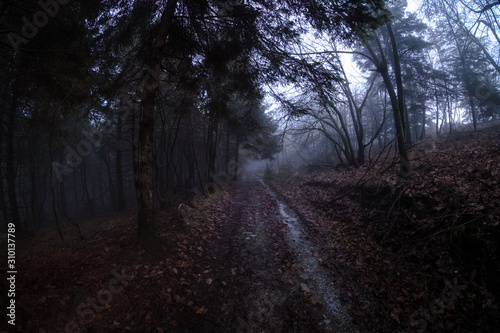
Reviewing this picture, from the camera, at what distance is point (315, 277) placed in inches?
197

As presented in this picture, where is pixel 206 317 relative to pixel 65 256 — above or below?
below

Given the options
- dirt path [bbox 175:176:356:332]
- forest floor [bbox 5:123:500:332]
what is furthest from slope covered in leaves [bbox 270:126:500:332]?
dirt path [bbox 175:176:356:332]

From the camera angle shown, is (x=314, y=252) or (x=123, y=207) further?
(x=123, y=207)

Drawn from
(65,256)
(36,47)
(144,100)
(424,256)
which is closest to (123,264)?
(65,256)

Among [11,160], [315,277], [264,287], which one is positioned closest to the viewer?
[264,287]

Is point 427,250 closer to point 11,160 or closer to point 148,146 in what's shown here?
point 148,146

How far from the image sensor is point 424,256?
467 centimetres

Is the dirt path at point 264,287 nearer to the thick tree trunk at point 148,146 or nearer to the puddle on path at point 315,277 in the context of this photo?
the puddle on path at point 315,277

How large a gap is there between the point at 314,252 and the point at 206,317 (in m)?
3.58

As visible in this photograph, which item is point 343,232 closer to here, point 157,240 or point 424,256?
point 424,256

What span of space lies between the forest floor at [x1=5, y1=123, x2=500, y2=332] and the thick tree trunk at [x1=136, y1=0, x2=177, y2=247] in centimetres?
60

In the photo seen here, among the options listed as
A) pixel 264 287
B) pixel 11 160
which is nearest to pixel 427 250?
pixel 264 287

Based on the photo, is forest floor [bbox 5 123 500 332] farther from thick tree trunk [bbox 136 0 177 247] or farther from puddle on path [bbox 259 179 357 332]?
thick tree trunk [bbox 136 0 177 247]

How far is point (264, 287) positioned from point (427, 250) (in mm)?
3783
